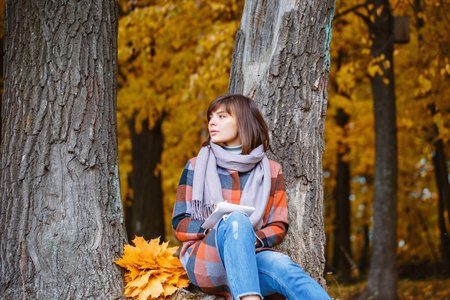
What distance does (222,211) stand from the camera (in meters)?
2.64

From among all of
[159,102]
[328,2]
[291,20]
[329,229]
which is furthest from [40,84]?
[329,229]

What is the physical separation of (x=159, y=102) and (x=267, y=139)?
530cm

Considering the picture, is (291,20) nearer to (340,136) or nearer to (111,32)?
(111,32)

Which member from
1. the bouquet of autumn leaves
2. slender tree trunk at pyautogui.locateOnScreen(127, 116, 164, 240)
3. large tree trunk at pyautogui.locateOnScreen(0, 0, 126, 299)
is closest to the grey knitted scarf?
the bouquet of autumn leaves

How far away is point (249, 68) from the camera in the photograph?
336 centimetres

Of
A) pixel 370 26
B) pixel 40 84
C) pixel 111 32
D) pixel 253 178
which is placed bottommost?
pixel 253 178

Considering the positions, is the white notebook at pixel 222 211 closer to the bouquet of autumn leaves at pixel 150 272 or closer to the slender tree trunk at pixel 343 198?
the bouquet of autumn leaves at pixel 150 272

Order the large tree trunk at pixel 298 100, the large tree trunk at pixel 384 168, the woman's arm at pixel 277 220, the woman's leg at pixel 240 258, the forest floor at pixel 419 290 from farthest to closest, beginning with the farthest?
the forest floor at pixel 419 290
the large tree trunk at pixel 384 168
the large tree trunk at pixel 298 100
the woman's arm at pixel 277 220
the woman's leg at pixel 240 258

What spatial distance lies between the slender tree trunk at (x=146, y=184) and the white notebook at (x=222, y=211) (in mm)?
5872

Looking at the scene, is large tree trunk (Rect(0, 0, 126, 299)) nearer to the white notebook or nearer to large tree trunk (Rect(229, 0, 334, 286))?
the white notebook

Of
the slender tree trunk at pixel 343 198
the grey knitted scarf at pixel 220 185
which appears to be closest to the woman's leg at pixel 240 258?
the grey knitted scarf at pixel 220 185

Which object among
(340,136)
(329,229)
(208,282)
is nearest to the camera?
(208,282)

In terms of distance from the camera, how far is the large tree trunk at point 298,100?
126 inches

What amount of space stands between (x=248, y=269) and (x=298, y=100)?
1.39m
